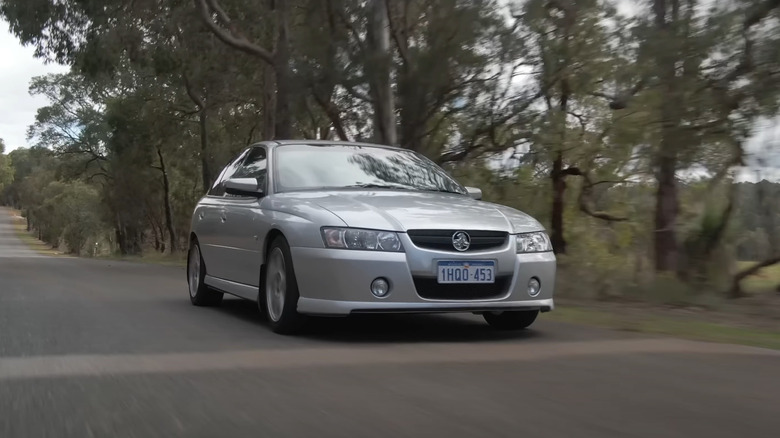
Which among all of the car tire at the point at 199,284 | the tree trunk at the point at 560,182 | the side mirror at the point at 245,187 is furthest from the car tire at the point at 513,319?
the tree trunk at the point at 560,182

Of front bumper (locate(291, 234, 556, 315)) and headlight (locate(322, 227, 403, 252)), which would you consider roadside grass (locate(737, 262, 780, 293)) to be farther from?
headlight (locate(322, 227, 403, 252))

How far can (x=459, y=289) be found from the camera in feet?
20.6

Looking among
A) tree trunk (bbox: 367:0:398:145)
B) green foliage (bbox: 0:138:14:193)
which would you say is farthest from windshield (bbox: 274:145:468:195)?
green foliage (bbox: 0:138:14:193)

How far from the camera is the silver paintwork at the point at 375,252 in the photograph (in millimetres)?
6121

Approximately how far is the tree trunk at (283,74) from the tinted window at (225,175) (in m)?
7.64

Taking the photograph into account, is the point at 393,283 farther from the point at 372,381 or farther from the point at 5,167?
the point at 5,167

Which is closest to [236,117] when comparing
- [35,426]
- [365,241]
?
[365,241]

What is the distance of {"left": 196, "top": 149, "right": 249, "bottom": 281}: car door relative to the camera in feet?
27.1

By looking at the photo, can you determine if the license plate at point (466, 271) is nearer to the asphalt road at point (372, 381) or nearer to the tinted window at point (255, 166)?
the asphalt road at point (372, 381)

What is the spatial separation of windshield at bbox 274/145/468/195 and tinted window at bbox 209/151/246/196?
121 centimetres

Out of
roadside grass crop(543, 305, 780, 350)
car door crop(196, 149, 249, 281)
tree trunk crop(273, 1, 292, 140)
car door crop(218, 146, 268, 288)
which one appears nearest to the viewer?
roadside grass crop(543, 305, 780, 350)

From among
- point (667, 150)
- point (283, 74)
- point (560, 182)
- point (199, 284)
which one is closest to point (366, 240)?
point (199, 284)

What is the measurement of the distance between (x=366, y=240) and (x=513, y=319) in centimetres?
165

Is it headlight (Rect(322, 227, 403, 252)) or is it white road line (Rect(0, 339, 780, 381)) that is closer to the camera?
white road line (Rect(0, 339, 780, 381))
